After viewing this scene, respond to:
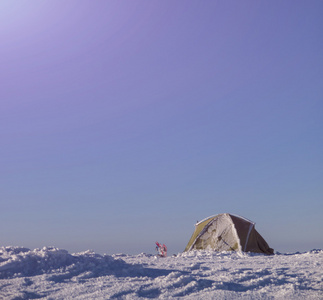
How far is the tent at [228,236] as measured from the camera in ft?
62.6

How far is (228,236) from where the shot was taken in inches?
763

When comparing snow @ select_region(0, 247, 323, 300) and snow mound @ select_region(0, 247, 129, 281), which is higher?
snow mound @ select_region(0, 247, 129, 281)

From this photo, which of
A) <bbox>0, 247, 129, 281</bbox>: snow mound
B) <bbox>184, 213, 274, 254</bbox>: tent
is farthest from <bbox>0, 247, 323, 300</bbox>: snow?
<bbox>184, 213, 274, 254</bbox>: tent

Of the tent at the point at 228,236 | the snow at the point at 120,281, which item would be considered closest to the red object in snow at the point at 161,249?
the tent at the point at 228,236

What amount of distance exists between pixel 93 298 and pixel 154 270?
325 centimetres

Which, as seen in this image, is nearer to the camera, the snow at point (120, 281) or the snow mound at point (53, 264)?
the snow at point (120, 281)

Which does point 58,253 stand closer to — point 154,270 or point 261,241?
point 154,270

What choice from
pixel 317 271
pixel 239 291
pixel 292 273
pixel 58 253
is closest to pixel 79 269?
pixel 58 253

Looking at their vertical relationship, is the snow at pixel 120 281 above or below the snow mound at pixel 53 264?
below

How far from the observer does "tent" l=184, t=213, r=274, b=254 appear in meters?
19.1

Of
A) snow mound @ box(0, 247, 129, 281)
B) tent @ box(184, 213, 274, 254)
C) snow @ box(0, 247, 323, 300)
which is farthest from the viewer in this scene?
tent @ box(184, 213, 274, 254)

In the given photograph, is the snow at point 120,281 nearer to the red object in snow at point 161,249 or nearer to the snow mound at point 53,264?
the snow mound at point 53,264

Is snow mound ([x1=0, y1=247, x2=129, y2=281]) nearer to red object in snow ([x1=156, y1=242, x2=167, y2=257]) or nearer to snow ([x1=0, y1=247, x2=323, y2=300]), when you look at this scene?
snow ([x1=0, y1=247, x2=323, y2=300])

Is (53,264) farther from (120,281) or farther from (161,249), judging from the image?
(161,249)
